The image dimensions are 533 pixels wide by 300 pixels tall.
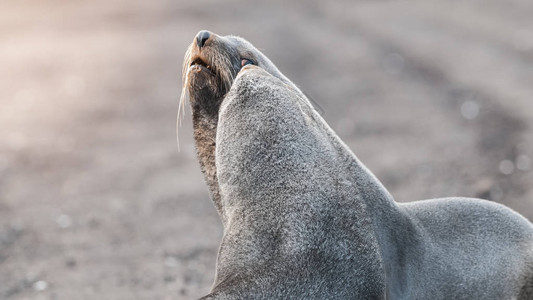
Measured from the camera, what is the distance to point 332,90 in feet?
43.7

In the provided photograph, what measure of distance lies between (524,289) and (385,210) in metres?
0.99

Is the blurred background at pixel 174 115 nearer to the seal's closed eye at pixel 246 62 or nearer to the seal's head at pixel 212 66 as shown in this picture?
the seal's head at pixel 212 66

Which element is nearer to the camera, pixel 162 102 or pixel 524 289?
pixel 524 289

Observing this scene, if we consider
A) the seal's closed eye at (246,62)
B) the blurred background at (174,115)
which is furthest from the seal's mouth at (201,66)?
the blurred background at (174,115)

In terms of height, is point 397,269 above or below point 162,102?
above

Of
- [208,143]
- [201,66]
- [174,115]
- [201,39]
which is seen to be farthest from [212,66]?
[174,115]

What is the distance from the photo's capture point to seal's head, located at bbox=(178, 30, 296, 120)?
477cm

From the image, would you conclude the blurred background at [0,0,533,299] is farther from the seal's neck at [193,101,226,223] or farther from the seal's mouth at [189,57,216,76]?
the seal's mouth at [189,57,216,76]

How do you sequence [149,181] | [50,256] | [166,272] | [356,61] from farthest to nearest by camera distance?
[356,61] → [149,181] → [50,256] → [166,272]

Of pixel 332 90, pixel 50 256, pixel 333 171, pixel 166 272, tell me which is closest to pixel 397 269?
pixel 333 171

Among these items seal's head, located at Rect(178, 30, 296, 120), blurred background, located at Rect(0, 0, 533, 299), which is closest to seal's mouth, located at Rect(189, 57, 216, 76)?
seal's head, located at Rect(178, 30, 296, 120)

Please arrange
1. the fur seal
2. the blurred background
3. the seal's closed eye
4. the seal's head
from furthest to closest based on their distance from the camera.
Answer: the blurred background → the seal's closed eye → the seal's head → the fur seal

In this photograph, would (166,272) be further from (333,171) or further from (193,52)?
(333,171)

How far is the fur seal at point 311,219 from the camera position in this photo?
12.5 feet
